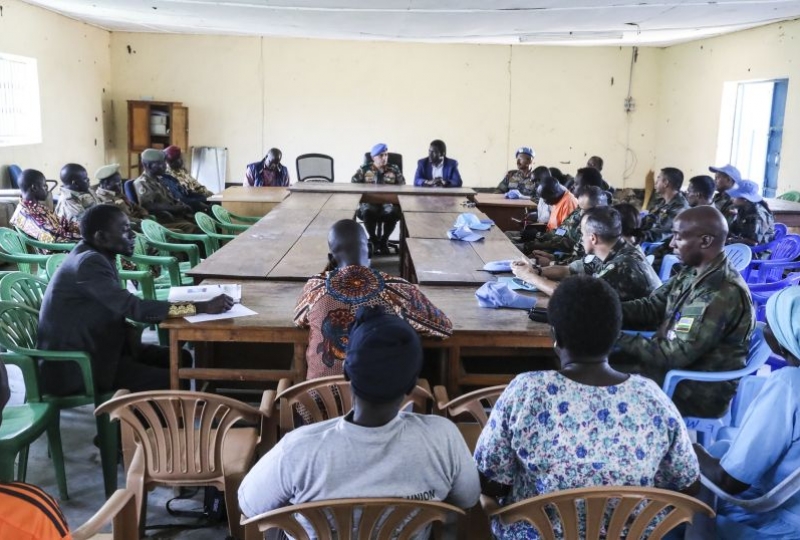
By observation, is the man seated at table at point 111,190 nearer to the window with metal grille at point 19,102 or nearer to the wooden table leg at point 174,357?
the window with metal grille at point 19,102

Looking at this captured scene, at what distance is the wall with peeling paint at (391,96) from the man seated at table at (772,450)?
937 centimetres

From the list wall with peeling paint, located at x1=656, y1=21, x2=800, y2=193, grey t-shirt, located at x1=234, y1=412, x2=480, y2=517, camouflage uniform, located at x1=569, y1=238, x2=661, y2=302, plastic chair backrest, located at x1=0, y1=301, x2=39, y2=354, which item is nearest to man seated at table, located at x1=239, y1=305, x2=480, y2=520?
grey t-shirt, located at x1=234, y1=412, x2=480, y2=517

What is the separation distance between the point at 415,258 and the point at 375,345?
8.10 ft

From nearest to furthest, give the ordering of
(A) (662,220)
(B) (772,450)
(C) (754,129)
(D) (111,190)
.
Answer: (B) (772,450) → (A) (662,220) → (D) (111,190) → (C) (754,129)

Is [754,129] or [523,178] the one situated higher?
[754,129]

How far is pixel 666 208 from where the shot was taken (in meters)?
5.30

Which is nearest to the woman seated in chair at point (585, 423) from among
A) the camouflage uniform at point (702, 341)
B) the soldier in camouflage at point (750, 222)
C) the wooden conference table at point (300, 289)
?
the camouflage uniform at point (702, 341)

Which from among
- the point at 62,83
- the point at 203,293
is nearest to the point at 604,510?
the point at 203,293

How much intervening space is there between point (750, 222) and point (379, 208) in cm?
363

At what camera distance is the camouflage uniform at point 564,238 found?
191 inches

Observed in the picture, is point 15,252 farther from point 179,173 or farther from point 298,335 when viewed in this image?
point 179,173

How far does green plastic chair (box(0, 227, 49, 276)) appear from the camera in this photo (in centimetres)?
410

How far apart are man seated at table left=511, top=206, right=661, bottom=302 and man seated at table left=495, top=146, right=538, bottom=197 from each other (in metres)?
4.11

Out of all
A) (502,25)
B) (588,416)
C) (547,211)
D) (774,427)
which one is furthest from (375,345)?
(502,25)
